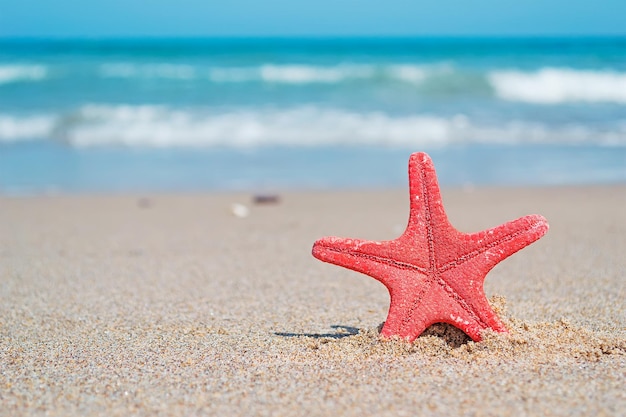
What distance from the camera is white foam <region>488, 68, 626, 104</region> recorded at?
1897 centimetres

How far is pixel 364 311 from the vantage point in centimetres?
395

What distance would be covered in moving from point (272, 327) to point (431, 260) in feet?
3.28

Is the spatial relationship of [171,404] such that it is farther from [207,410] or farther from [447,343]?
[447,343]

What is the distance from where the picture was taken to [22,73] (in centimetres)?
2144

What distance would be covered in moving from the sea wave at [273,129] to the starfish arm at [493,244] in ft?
32.6

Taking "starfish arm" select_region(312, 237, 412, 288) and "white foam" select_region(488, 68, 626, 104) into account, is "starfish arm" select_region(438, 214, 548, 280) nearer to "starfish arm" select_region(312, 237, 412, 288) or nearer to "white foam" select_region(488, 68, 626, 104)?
"starfish arm" select_region(312, 237, 412, 288)

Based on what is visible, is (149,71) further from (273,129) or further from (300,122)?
(273,129)

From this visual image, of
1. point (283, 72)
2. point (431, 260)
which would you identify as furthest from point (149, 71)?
point (431, 260)

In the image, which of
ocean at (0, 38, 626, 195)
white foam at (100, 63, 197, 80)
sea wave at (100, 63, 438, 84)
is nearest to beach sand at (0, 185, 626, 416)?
ocean at (0, 38, 626, 195)

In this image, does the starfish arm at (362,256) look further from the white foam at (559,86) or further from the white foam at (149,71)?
the white foam at (149,71)

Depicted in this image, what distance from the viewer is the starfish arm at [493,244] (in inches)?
121

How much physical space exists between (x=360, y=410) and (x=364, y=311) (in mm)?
1520

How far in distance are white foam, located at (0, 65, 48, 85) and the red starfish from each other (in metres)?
19.9

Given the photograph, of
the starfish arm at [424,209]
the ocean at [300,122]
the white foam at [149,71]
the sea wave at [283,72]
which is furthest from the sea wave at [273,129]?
the starfish arm at [424,209]
